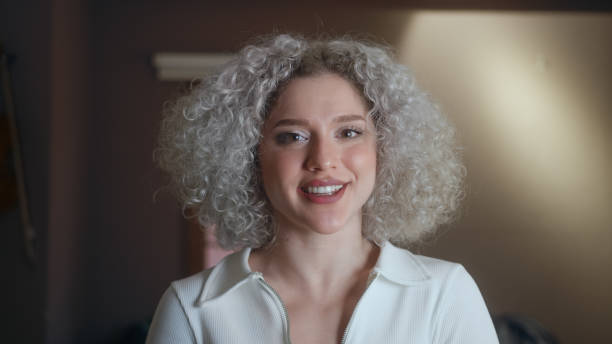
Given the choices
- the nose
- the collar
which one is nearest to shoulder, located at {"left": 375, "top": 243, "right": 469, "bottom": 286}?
the collar

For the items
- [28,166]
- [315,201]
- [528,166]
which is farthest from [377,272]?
[528,166]

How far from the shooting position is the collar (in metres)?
1.17

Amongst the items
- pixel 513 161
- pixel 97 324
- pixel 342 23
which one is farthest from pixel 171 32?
pixel 513 161

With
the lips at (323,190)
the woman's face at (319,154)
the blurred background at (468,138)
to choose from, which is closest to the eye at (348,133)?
the woman's face at (319,154)

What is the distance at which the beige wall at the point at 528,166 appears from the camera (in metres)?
3.89

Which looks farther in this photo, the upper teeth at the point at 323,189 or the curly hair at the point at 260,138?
the curly hair at the point at 260,138

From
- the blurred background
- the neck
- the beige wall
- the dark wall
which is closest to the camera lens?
the neck

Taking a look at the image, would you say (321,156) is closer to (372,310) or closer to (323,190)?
(323,190)

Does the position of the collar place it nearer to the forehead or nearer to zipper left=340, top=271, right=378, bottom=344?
zipper left=340, top=271, right=378, bottom=344

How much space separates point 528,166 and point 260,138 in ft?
10.3

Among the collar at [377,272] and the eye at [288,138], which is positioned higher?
the eye at [288,138]

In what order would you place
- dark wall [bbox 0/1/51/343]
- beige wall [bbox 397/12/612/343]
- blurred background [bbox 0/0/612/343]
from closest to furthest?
1. dark wall [bbox 0/1/51/343]
2. blurred background [bbox 0/0/612/343]
3. beige wall [bbox 397/12/612/343]

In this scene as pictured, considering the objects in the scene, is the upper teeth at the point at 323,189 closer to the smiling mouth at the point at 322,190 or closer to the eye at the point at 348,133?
the smiling mouth at the point at 322,190

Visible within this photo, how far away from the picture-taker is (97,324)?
376 cm
